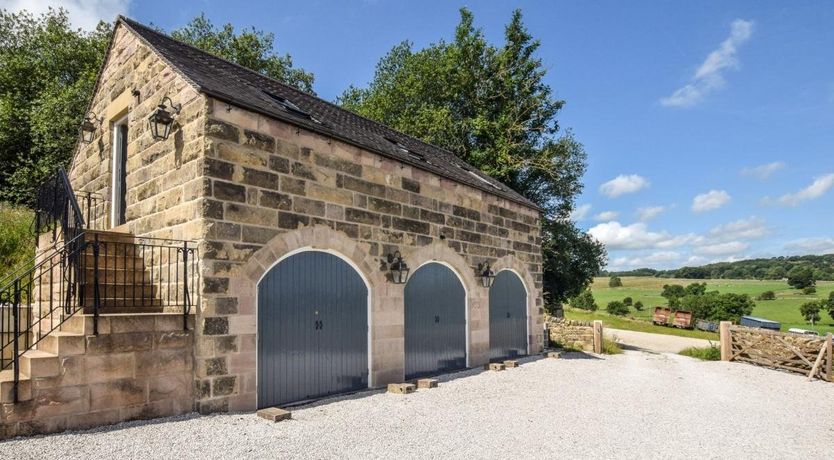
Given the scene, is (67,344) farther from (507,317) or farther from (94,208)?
(507,317)

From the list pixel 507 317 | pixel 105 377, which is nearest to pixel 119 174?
pixel 105 377

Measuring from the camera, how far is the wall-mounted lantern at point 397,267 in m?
9.84

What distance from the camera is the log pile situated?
13061mm

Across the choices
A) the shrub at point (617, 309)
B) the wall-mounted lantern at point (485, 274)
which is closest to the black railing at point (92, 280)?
the wall-mounted lantern at point (485, 274)

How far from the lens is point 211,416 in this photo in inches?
256

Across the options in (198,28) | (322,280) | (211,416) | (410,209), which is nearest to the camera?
(211,416)

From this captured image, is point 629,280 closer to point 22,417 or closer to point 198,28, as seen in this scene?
point 198,28

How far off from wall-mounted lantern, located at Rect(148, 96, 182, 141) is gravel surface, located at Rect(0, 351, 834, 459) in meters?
4.16

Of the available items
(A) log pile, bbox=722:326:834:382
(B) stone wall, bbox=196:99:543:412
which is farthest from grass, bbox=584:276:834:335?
(B) stone wall, bbox=196:99:543:412

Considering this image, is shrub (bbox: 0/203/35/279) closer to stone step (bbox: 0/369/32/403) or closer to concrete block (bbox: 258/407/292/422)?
stone step (bbox: 0/369/32/403)

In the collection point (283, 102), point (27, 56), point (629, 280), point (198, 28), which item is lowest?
point (629, 280)

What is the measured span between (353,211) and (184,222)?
2897 mm

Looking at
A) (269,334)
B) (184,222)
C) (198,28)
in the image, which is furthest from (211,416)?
(198,28)

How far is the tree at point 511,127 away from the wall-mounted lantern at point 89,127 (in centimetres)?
1644
